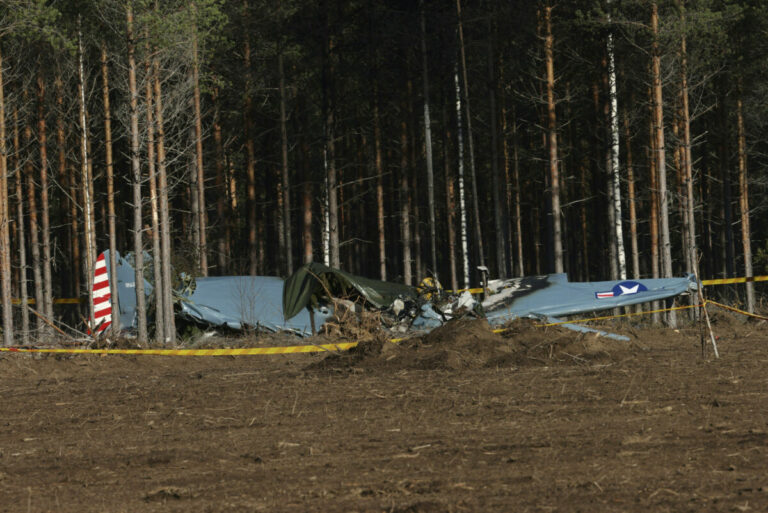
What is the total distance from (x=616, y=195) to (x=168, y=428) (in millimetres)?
16828

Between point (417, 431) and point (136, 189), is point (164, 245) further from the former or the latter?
point (417, 431)

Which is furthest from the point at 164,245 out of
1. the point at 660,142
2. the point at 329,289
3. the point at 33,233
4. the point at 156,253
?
the point at 660,142

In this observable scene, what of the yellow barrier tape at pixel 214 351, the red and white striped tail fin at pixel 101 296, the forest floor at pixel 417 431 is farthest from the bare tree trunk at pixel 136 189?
the forest floor at pixel 417 431

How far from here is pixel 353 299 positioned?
1756 cm

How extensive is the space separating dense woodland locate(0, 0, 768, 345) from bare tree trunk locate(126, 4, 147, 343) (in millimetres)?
48

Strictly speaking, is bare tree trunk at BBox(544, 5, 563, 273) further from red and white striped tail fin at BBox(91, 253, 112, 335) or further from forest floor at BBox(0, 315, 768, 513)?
red and white striped tail fin at BBox(91, 253, 112, 335)

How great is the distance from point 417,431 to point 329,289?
9.82 meters

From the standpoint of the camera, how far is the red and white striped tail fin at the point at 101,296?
715 inches

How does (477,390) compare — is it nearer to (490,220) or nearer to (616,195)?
(616,195)

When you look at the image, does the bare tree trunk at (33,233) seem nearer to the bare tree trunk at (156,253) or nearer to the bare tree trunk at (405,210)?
the bare tree trunk at (156,253)

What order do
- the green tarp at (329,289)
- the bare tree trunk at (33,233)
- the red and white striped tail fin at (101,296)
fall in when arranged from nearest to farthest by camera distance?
the green tarp at (329,289) < the red and white striped tail fin at (101,296) < the bare tree trunk at (33,233)

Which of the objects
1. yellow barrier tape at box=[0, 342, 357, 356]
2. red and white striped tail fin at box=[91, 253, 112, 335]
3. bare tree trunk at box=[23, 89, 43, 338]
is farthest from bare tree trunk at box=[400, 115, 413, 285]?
yellow barrier tape at box=[0, 342, 357, 356]

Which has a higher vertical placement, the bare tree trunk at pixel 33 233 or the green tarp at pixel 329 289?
the bare tree trunk at pixel 33 233

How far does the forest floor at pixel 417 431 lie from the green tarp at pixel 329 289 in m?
3.91
